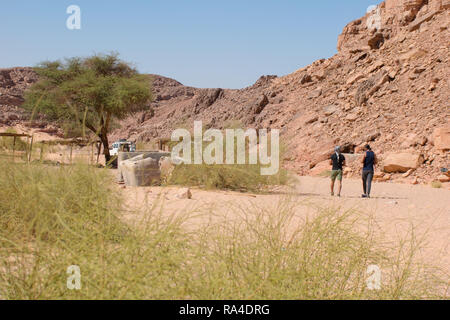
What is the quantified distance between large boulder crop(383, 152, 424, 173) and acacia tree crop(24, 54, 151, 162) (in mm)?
12954

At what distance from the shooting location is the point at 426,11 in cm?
3356

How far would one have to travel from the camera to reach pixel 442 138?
19.1m

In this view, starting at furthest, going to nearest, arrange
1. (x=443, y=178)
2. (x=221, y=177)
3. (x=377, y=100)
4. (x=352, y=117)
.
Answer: (x=377, y=100)
(x=352, y=117)
(x=443, y=178)
(x=221, y=177)

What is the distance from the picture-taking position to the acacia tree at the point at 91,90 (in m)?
22.6

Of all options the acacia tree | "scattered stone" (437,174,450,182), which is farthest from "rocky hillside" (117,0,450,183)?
the acacia tree

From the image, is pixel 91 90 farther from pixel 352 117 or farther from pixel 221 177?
pixel 352 117

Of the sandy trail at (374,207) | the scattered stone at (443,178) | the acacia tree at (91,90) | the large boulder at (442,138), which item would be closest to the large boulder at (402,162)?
the large boulder at (442,138)

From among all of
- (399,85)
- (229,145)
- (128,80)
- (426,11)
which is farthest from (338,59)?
(229,145)

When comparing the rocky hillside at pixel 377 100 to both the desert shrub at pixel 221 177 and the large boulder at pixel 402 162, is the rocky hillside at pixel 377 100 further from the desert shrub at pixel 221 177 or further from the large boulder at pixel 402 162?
the desert shrub at pixel 221 177

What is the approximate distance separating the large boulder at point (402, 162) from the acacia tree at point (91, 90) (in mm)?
12954

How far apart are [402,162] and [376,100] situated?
30.0 feet

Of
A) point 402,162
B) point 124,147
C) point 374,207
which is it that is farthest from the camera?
point 402,162

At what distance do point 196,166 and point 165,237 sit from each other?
7920 millimetres

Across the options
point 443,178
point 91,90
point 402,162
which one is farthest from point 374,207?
point 91,90
